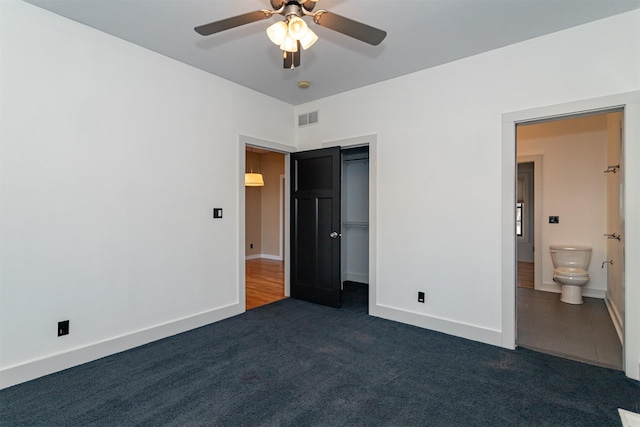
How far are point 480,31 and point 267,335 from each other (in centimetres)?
336

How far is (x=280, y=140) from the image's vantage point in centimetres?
441

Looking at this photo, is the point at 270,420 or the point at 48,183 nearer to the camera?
the point at 270,420

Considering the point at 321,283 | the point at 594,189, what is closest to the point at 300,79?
the point at 321,283

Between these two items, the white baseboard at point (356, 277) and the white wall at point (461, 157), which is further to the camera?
the white baseboard at point (356, 277)

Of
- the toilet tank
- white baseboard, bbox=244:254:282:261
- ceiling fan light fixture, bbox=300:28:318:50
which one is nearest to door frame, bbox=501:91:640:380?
ceiling fan light fixture, bbox=300:28:318:50

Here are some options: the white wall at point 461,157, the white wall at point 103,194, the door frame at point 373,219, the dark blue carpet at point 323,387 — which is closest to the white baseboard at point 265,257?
the white wall at point 103,194

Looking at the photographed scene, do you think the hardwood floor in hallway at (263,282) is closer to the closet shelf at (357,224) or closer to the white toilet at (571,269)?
the closet shelf at (357,224)

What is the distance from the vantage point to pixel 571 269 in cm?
435

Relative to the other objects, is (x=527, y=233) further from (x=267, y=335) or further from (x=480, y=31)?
(x=267, y=335)

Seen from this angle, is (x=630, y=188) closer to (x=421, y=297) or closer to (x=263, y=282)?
(x=421, y=297)

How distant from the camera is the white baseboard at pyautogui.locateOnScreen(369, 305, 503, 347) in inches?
120

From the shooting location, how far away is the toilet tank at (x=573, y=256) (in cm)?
445

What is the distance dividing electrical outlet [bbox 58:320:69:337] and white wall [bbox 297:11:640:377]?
295 cm

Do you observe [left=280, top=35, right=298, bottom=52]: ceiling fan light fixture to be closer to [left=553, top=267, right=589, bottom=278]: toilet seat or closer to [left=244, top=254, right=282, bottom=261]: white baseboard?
[left=553, top=267, right=589, bottom=278]: toilet seat
